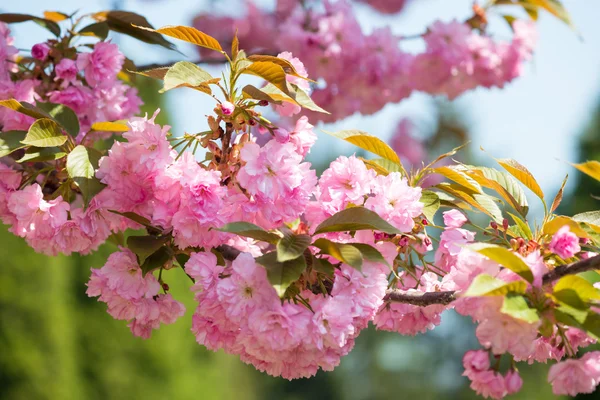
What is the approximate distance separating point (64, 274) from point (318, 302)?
18.9 ft

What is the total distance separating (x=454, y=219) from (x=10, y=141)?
0.90 meters

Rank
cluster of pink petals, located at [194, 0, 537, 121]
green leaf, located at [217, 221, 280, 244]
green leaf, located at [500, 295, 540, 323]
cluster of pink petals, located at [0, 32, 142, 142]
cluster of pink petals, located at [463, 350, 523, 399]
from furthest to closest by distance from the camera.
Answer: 1. cluster of pink petals, located at [194, 0, 537, 121]
2. cluster of pink petals, located at [0, 32, 142, 142]
3. cluster of pink petals, located at [463, 350, 523, 399]
4. green leaf, located at [217, 221, 280, 244]
5. green leaf, located at [500, 295, 540, 323]

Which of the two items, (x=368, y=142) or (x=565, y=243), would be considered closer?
(x=565, y=243)

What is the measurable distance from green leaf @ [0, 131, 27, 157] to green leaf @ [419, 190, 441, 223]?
2.59 feet

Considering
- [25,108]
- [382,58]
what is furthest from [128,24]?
[382,58]

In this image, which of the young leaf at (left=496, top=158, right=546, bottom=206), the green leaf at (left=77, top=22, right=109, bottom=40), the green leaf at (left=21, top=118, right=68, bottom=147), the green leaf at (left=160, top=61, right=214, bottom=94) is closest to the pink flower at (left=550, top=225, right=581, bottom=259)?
the young leaf at (left=496, top=158, right=546, bottom=206)

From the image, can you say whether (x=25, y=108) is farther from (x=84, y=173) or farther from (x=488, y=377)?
(x=488, y=377)

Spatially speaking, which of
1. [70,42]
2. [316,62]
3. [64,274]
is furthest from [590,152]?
[70,42]

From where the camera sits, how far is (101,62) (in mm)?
1677

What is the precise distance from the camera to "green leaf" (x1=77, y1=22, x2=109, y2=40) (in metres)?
1.75

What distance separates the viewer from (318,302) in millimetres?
1063

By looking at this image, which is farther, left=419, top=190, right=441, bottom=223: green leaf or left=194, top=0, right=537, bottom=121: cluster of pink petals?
left=194, top=0, right=537, bottom=121: cluster of pink petals

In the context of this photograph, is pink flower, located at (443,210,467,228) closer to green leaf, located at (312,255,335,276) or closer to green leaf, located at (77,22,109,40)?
green leaf, located at (312,255,335,276)

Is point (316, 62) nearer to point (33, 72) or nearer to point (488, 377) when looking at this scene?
point (33, 72)
